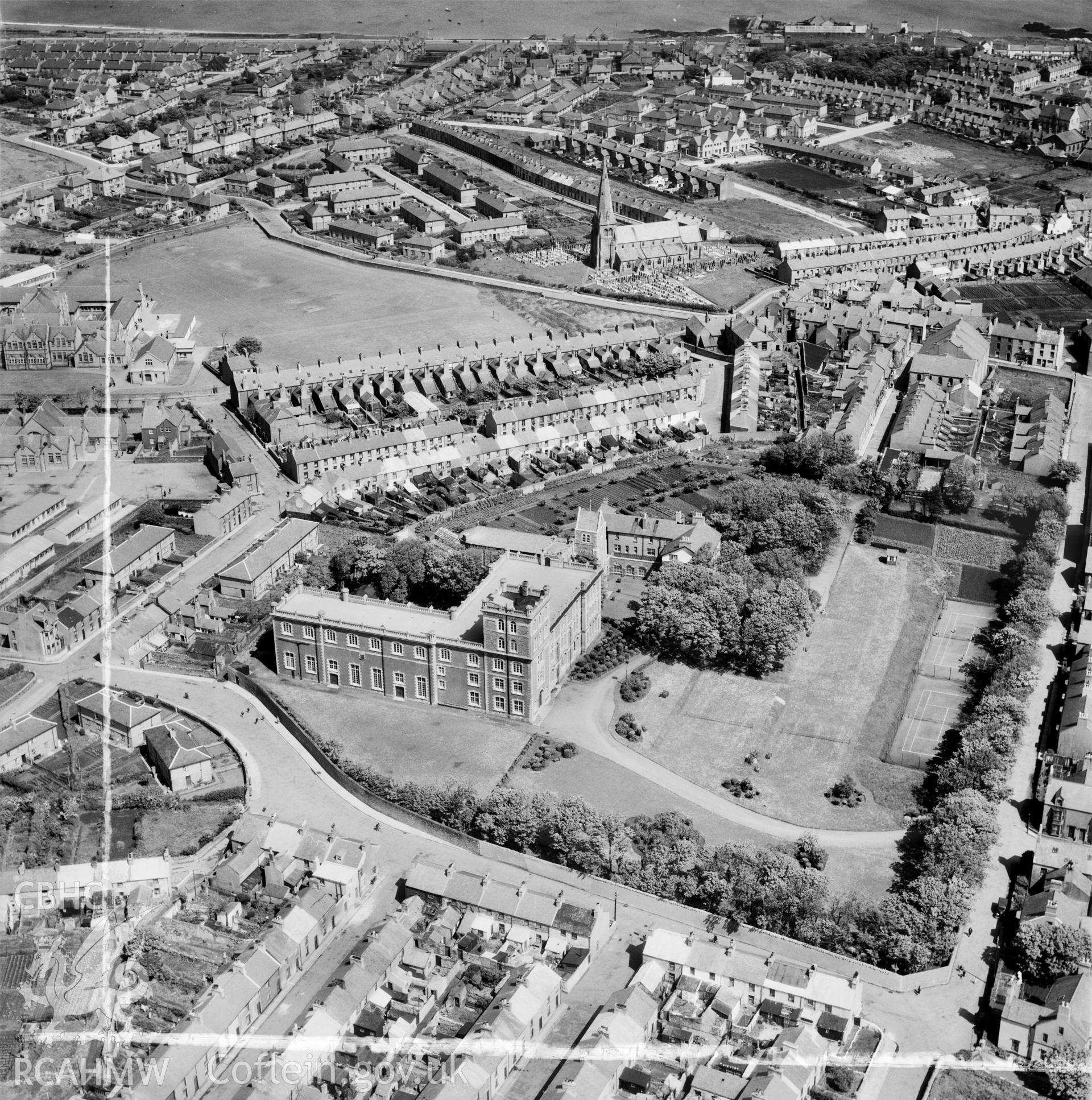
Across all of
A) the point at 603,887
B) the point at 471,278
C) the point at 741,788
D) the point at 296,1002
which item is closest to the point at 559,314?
the point at 471,278

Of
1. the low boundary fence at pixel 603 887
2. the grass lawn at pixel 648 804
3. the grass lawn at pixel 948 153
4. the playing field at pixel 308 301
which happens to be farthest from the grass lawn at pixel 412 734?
the grass lawn at pixel 948 153

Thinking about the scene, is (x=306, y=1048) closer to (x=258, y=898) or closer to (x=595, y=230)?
(x=258, y=898)

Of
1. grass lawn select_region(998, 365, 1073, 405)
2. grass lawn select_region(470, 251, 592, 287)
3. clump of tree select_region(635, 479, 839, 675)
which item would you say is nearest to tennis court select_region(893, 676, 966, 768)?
clump of tree select_region(635, 479, 839, 675)

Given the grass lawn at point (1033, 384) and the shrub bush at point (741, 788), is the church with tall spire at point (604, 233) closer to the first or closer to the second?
the grass lawn at point (1033, 384)

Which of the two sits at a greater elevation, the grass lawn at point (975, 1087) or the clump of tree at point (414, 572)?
the clump of tree at point (414, 572)

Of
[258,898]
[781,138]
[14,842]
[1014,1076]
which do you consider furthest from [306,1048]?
[781,138]

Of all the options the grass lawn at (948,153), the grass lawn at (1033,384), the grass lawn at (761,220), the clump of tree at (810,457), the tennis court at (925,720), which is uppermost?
the grass lawn at (948,153)

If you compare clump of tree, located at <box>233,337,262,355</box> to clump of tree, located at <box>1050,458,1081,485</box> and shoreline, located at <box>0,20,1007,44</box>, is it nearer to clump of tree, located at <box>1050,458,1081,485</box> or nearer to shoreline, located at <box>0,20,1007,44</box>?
clump of tree, located at <box>1050,458,1081,485</box>
